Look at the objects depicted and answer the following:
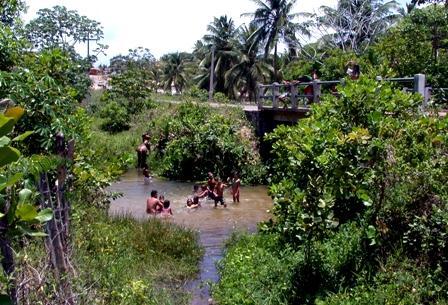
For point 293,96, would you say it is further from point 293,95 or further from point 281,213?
point 281,213

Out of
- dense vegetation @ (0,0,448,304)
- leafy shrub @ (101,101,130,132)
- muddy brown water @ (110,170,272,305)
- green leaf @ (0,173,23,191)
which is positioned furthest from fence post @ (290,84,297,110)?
green leaf @ (0,173,23,191)

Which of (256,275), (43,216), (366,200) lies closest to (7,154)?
(43,216)

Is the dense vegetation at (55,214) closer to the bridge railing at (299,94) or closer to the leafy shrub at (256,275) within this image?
the leafy shrub at (256,275)

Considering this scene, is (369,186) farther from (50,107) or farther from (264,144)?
(264,144)

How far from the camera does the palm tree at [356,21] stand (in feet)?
116

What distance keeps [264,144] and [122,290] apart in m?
17.8

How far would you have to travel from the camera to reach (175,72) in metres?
67.0

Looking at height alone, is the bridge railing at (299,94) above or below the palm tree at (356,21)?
below

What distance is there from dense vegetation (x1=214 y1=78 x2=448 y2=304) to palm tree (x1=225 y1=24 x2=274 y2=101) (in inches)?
1573

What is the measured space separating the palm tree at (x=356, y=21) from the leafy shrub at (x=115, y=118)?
12299 millimetres

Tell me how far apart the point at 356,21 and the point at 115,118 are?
1462 centimetres

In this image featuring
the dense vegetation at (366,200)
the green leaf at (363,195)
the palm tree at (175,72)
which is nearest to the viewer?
the green leaf at (363,195)

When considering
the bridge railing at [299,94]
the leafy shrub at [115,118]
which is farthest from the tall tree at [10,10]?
the leafy shrub at [115,118]

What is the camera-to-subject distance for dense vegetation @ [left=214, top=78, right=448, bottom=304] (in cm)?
793
